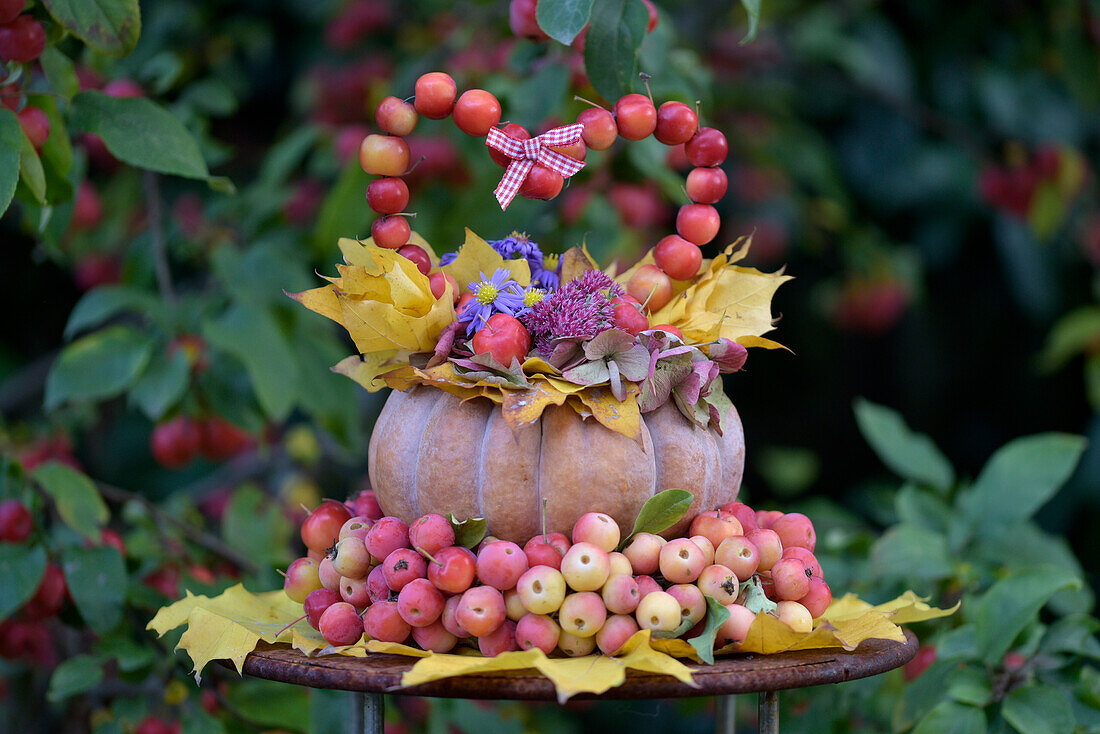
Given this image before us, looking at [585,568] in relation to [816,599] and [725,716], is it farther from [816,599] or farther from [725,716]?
[725,716]

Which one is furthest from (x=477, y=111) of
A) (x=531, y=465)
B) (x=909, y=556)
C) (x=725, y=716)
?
(x=909, y=556)

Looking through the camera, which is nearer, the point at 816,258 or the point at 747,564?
the point at 747,564

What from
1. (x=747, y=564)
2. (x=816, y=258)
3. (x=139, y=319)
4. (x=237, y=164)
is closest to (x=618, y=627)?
(x=747, y=564)

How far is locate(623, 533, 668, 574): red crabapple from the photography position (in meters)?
0.76

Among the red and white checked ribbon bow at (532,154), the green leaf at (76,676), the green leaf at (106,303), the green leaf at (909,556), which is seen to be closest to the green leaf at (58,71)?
the green leaf at (106,303)

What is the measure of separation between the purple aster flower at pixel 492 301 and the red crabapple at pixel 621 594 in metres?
0.24

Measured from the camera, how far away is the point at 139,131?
104cm

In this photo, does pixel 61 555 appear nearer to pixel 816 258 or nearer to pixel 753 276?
pixel 753 276

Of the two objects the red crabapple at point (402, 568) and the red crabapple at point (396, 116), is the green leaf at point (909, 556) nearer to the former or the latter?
the red crabapple at point (402, 568)

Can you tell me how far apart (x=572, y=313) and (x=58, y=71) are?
27.1 inches

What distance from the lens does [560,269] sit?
0.94 metres

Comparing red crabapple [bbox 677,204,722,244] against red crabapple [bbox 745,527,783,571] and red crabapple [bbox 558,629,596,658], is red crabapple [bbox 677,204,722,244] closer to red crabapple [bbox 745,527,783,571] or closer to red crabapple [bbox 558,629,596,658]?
red crabapple [bbox 745,527,783,571]

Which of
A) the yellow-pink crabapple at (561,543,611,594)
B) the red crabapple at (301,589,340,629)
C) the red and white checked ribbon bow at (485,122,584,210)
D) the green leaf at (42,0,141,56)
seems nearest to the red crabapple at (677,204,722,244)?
the red and white checked ribbon bow at (485,122,584,210)

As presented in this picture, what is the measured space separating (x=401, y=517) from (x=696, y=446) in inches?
10.1
